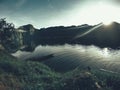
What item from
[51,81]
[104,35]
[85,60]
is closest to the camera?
[51,81]

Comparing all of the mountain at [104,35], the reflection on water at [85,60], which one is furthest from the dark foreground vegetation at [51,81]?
the mountain at [104,35]

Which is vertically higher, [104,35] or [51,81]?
[104,35]

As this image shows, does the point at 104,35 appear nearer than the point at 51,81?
No

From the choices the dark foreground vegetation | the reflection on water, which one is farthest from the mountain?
the dark foreground vegetation

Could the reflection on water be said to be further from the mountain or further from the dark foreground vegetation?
the mountain

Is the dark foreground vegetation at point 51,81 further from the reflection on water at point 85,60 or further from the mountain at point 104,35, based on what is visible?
the mountain at point 104,35

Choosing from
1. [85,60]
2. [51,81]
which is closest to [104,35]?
[85,60]

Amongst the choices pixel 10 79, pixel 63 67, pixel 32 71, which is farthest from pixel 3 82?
pixel 63 67

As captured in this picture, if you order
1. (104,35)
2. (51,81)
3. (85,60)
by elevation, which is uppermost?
(104,35)

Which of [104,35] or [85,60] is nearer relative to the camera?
[85,60]

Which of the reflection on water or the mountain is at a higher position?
the mountain

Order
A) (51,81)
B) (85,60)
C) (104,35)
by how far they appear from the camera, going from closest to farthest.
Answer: (51,81)
(85,60)
(104,35)

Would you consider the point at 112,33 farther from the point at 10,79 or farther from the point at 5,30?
the point at 10,79

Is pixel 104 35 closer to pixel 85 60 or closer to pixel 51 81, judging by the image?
pixel 85 60
